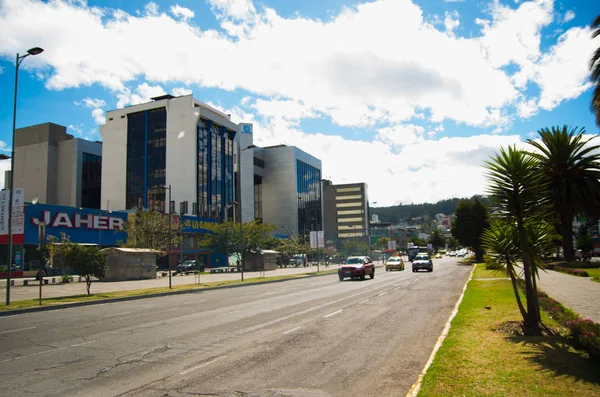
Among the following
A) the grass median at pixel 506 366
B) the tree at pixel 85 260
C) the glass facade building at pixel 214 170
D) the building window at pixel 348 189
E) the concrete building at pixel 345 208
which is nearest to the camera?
the grass median at pixel 506 366

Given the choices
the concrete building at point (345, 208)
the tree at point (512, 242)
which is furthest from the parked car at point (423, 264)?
the concrete building at point (345, 208)

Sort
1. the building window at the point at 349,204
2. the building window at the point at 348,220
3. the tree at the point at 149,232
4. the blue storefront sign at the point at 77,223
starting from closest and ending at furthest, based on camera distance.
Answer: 1. the blue storefront sign at the point at 77,223
2. the tree at the point at 149,232
3. the building window at the point at 348,220
4. the building window at the point at 349,204

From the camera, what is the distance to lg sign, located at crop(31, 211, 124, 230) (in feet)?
159

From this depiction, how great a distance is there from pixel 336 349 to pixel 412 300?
10196 millimetres

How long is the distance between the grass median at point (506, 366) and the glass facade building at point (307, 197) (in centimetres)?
9959

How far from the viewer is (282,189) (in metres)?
111

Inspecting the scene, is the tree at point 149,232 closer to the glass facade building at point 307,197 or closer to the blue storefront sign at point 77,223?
the blue storefront sign at point 77,223

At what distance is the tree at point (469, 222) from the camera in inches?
2591

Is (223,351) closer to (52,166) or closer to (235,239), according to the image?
(235,239)

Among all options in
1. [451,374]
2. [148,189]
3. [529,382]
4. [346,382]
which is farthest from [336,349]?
[148,189]

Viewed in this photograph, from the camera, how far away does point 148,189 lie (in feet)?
261

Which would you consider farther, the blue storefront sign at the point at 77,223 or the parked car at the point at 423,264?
the blue storefront sign at the point at 77,223

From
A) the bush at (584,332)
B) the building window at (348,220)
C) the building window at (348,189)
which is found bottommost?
the bush at (584,332)

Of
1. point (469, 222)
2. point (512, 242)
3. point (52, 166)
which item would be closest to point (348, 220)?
point (469, 222)
